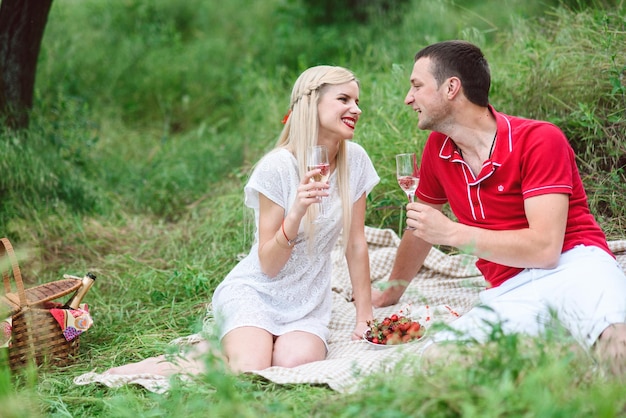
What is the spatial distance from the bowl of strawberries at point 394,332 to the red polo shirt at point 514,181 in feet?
1.46

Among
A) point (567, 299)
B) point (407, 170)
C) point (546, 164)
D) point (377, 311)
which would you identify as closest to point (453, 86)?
point (407, 170)

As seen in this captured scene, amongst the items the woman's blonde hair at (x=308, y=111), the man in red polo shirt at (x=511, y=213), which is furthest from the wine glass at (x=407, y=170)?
the woman's blonde hair at (x=308, y=111)

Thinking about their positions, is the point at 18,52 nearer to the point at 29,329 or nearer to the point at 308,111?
the point at 29,329

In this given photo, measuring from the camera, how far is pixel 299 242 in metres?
3.84

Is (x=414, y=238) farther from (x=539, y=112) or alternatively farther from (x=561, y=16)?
(x=561, y=16)

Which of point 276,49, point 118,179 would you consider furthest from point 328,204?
point 276,49

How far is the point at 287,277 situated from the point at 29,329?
1.37 m

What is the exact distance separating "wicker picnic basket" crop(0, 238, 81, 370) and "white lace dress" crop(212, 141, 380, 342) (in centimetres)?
86

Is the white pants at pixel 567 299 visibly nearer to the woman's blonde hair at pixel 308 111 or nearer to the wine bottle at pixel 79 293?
the woman's blonde hair at pixel 308 111

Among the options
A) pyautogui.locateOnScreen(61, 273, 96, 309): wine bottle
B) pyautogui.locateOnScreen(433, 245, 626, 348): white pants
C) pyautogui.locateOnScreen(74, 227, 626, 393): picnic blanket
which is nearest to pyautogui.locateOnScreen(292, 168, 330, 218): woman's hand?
pyautogui.locateOnScreen(74, 227, 626, 393): picnic blanket

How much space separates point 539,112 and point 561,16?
104cm

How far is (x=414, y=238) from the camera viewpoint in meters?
3.95

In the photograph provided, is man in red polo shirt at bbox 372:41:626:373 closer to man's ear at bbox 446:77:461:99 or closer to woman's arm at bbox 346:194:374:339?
man's ear at bbox 446:77:461:99

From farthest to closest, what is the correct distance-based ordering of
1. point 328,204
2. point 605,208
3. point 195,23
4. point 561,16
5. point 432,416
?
point 195,23
point 561,16
point 605,208
point 328,204
point 432,416
